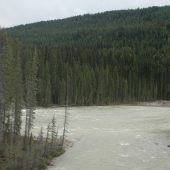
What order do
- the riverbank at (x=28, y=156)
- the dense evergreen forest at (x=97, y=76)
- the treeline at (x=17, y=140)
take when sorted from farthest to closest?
the dense evergreen forest at (x=97, y=76) < the treeline at (x=17, y=140) < the riverbank at (x=28, y=156)

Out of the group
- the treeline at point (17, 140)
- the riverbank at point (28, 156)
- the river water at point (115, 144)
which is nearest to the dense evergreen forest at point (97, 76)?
the river water at point (115, 144)

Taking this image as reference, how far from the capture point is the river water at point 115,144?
43.9m

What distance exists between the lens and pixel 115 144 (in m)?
53.7

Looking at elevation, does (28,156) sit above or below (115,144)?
below

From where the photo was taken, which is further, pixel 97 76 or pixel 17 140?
pixel 97 76

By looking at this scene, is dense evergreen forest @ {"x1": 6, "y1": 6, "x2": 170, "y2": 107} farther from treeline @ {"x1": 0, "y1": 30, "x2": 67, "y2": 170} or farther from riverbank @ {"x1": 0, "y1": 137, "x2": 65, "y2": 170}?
riverbank @ {"x1": 0, "y1": 137, "x2": 65, "y2": 170}

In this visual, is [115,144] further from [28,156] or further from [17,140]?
[28,156]

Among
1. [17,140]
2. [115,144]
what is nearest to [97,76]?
[115,144]

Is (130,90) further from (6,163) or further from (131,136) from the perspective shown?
(6,163)

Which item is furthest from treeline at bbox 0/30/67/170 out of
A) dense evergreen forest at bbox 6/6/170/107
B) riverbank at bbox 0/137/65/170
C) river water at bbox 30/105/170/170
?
dense evergreen forest at bbox 6/6/170/107

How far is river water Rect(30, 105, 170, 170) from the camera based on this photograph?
144ft

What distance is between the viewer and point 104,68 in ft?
474

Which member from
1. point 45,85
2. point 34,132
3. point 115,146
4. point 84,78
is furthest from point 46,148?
point 84,78

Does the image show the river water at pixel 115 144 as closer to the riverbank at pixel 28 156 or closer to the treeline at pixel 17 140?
the riverbank at pixel 28 156
